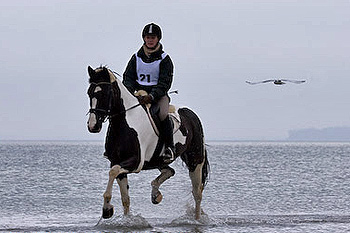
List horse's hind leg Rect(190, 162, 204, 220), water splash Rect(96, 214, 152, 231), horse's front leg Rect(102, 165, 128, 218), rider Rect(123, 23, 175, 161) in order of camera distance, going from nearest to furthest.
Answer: horse's front leg Rect(102, 165, 128, 218), rider Rect(123, 23, 175, 161), water splash Rect(96, 214, 152, 231), horse's hind leg Rect(190, 162, 204, 220)

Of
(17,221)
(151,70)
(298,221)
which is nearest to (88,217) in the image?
(17,221)

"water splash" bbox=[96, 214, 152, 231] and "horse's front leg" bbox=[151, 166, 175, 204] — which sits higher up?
"horse's front leg" bbox=[151, 166, 175, 204]

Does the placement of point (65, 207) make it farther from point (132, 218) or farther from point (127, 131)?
point (127, 131)

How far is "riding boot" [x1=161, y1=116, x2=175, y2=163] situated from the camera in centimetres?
1238

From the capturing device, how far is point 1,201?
68.7ft

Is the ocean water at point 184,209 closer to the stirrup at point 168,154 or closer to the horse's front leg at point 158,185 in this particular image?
the horse's front leg at point 158,185

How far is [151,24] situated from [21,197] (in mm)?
11573

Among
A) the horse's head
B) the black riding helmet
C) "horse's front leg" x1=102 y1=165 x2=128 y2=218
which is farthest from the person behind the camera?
the black riding helmet

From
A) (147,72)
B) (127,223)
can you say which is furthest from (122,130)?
(127,223)

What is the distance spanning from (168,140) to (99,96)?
165 cm

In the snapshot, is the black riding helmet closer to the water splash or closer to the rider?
the rider

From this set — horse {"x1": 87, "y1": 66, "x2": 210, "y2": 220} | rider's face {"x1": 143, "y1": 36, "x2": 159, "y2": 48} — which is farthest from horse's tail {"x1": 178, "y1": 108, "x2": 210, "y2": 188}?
rider's face {"x1": 143, "y1": 36, "x2": 159, "y2": 48}

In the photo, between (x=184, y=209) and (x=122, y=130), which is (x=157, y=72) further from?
(x=184, y=209)

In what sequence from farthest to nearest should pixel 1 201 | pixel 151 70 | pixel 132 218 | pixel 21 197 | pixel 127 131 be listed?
1. pixel 21 197
2. pixel 1 201
3. pixel 132 218
4. pixel 151 70
5. pixel 127 131
